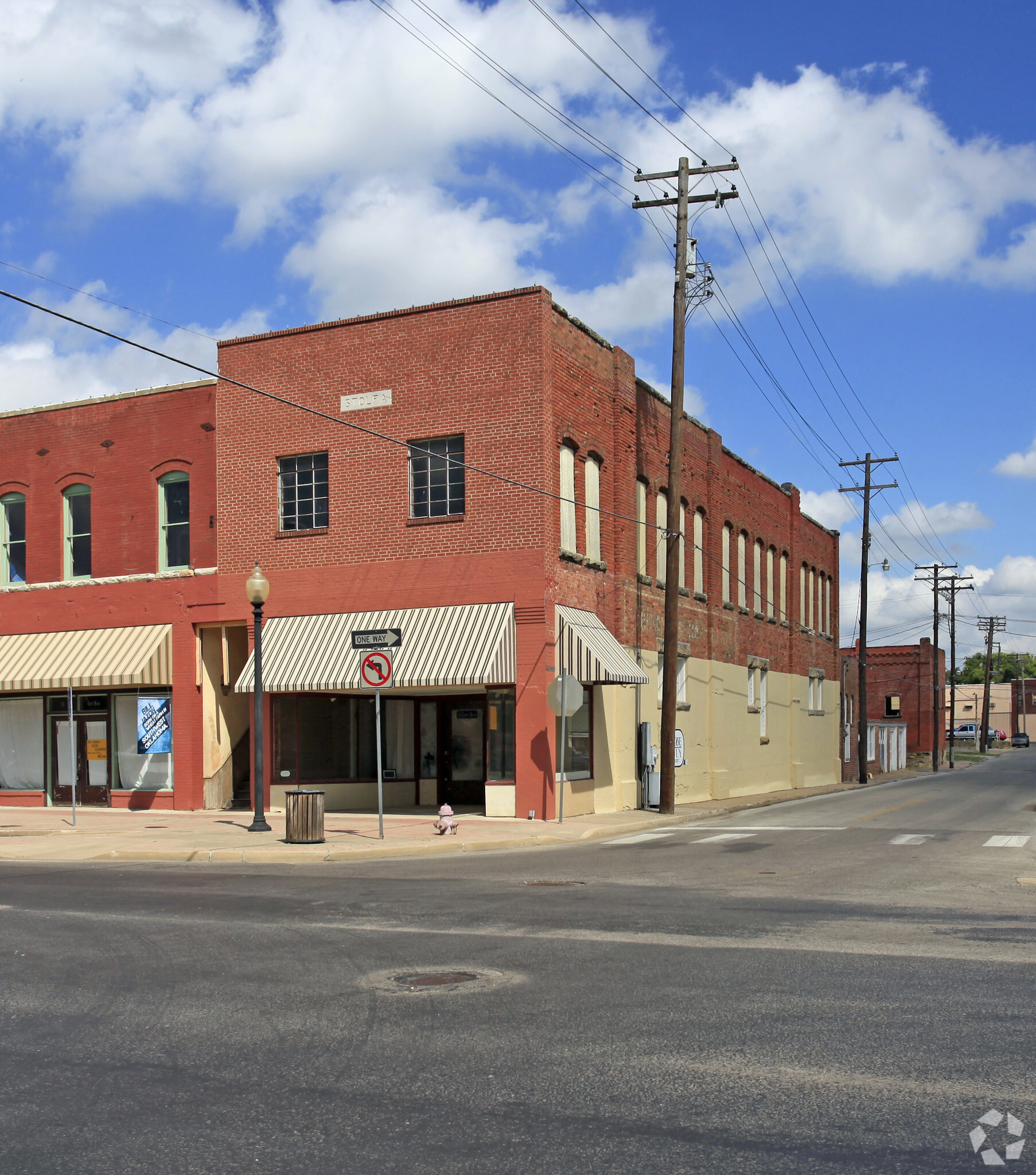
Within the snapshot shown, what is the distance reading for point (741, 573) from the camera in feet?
120

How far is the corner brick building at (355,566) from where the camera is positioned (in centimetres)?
2247

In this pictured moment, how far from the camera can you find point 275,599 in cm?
2466

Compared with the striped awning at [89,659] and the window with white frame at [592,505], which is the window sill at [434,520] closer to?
the window with white frame at [592,505]

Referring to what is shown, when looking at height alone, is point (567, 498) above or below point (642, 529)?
above

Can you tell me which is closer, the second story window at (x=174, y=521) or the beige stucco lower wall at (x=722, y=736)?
the beige stucco lower wall at (x=722, y=736)

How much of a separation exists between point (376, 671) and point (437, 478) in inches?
264

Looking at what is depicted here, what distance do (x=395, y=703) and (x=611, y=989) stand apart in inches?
695

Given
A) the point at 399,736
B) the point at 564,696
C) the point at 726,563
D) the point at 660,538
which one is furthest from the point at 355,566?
the point at 726,563

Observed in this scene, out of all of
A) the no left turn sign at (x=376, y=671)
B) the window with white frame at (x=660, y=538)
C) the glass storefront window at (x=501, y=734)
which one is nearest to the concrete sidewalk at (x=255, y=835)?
the glass storefront window at (x=501, y=734)

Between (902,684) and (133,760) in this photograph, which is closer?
(133,760)

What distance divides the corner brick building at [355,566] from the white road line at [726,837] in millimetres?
3565

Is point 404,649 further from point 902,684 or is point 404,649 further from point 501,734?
point 902,684

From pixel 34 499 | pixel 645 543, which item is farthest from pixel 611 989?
pixel 34 499

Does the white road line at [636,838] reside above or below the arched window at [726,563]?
below
